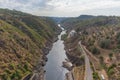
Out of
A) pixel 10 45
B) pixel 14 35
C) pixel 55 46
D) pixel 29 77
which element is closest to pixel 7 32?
Answer: pixel 14 35

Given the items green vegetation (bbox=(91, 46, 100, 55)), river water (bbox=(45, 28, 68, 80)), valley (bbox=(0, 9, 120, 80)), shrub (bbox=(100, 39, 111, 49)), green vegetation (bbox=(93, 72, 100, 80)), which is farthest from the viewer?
shrub (bbox=(100, 39, 111, 49))

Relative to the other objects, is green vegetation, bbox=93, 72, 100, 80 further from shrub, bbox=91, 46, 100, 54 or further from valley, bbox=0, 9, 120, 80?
shrub, bbox=91, 46, 100, 54

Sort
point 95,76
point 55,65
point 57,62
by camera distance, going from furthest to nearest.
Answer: point 57,62
point 55,65
point 95,76

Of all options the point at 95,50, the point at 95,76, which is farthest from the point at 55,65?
the point at 95,76

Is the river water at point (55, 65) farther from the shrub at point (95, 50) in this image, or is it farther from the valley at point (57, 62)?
the shrub at point (95, 50)

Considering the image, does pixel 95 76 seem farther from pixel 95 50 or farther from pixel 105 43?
pixel 105 43

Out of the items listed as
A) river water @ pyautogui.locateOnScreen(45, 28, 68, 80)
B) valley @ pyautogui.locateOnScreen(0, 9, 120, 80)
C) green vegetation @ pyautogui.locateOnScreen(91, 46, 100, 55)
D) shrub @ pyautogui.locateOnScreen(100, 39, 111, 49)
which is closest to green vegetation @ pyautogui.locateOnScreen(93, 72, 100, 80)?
valley @ pyautogui.locateOnScreen(0, 9, 120, 80)

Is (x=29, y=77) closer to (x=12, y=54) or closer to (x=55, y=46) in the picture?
(x=12, y=54)

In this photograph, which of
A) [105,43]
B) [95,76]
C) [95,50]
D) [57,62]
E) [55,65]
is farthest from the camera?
[57,62]

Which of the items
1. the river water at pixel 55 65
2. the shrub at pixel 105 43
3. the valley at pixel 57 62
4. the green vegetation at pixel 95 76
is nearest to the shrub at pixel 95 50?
the valley at pixel 57 62
